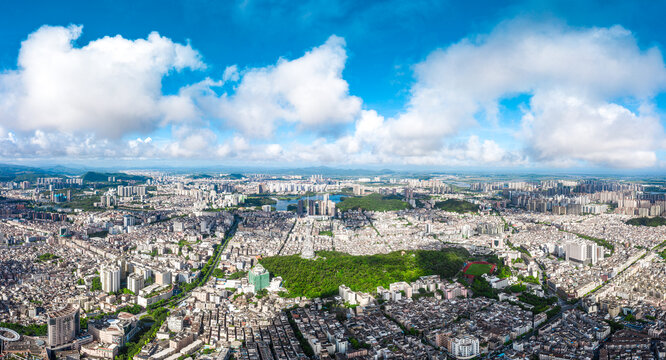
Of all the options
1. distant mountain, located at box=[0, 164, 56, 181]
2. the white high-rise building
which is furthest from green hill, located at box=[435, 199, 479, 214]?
distant mountain, located at box=[0, 164, 56, 181]

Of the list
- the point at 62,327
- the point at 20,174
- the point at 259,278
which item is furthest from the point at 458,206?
the point at 20,174

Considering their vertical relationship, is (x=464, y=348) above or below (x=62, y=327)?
below

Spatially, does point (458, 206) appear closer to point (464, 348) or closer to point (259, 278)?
point (259, 278)

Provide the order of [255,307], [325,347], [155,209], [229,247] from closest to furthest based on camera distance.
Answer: [325,347]
[255,307]
[229,247]
[155,209]

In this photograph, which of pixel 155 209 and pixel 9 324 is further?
pixel 155 209

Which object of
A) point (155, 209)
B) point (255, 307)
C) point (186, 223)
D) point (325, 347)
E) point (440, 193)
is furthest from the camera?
point (440, 193)

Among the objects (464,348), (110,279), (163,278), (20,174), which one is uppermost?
(20,174)

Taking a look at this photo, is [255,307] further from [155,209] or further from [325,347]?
[155,209]

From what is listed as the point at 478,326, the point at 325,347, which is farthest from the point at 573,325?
the point at 325,347
